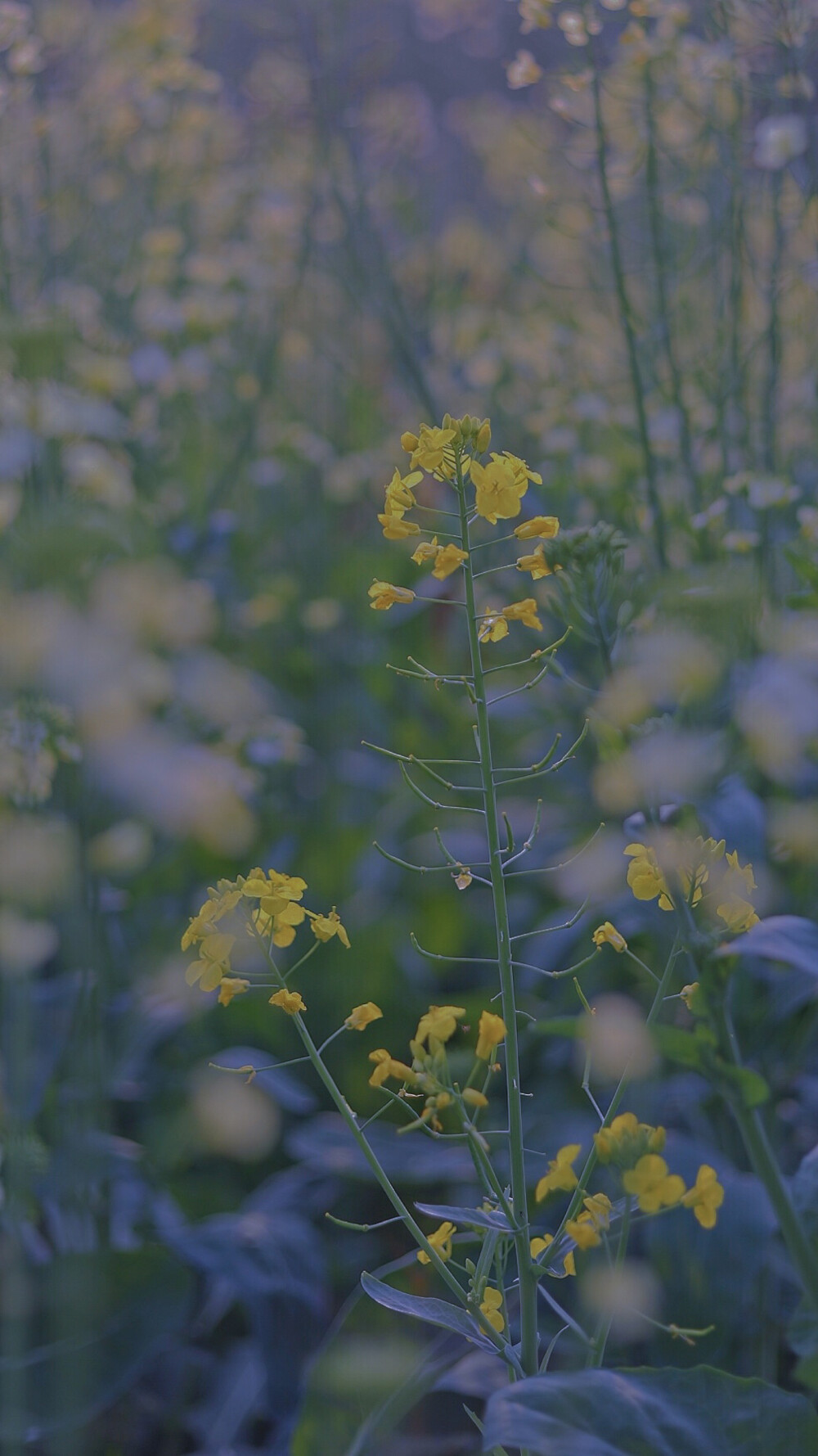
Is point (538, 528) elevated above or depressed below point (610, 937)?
above

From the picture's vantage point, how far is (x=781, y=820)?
1.08 metres

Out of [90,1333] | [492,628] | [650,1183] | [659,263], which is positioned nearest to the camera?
[650,1183]

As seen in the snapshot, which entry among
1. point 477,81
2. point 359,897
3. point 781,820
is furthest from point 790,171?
point 477,81

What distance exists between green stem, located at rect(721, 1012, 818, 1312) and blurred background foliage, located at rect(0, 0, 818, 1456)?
107 millimetres

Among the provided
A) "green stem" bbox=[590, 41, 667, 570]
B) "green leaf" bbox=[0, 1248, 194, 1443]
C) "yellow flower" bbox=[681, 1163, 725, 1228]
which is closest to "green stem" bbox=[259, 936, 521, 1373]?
"yellow flower" bbox=[681, 1163, 725, 1228]

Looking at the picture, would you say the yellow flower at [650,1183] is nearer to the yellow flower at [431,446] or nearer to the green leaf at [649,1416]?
the green leaf at [649,1416]

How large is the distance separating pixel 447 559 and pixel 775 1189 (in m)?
0.38

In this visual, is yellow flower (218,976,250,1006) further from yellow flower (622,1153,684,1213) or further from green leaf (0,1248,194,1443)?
green leaf (0,1248,194,1443)

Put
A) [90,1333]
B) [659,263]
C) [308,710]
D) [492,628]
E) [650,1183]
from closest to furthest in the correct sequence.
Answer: [650,1183]
[492,628]
[90,1333]
[659,263]
[308,710]

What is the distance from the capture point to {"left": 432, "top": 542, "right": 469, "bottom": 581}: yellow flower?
53 cm

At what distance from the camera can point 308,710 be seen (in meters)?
1.90

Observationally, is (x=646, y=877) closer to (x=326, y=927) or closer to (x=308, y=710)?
(x=326, y=927)

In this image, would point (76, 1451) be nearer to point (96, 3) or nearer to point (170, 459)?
point (170, 459)

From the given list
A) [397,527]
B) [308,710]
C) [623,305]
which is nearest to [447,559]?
[397,527]
